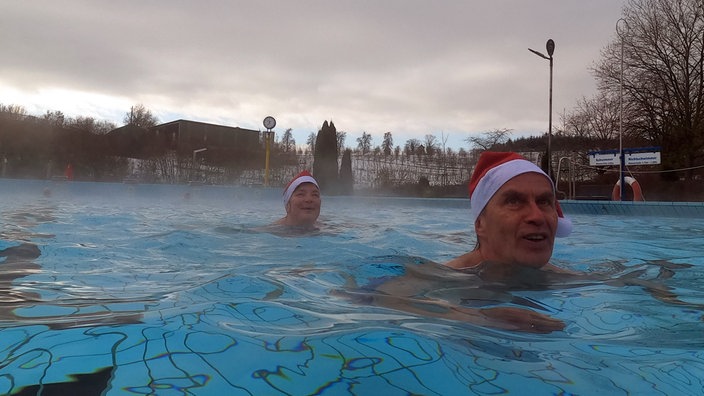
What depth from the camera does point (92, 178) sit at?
18953 millimetres

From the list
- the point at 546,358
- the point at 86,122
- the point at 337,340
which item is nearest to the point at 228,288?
the point at 337,340

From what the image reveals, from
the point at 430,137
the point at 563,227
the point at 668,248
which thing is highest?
the point at 430,137

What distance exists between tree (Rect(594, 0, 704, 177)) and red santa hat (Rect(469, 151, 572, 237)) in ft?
58.3

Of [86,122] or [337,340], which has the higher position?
[86,122]

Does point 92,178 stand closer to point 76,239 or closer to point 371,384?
point 76,239

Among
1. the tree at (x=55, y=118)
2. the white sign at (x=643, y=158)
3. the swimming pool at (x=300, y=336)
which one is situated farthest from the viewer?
→ the tree at (x=55, y=118)

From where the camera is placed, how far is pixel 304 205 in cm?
540

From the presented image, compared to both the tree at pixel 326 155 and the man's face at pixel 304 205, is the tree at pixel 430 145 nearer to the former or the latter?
the tree at pixel 326 155

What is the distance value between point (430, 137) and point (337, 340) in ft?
68.2

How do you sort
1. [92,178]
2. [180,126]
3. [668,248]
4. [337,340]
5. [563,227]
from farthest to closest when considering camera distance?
[180,126], [92,178], [668,248], [563,227], [337,340]

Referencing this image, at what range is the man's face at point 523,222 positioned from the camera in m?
2.38

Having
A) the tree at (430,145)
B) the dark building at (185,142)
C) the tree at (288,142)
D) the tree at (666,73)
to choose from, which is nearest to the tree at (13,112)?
the dark building at (185,142)

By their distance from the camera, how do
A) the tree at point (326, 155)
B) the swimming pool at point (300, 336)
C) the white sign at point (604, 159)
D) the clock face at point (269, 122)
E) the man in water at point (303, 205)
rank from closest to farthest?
the swimming pool at point (300, 336)
the man in water at point (303, 205)
the white sign at point (604, 159)
the clock face at point (269, 122)
the tree at point (326, 155)

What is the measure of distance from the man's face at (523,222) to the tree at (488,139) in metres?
20.3
